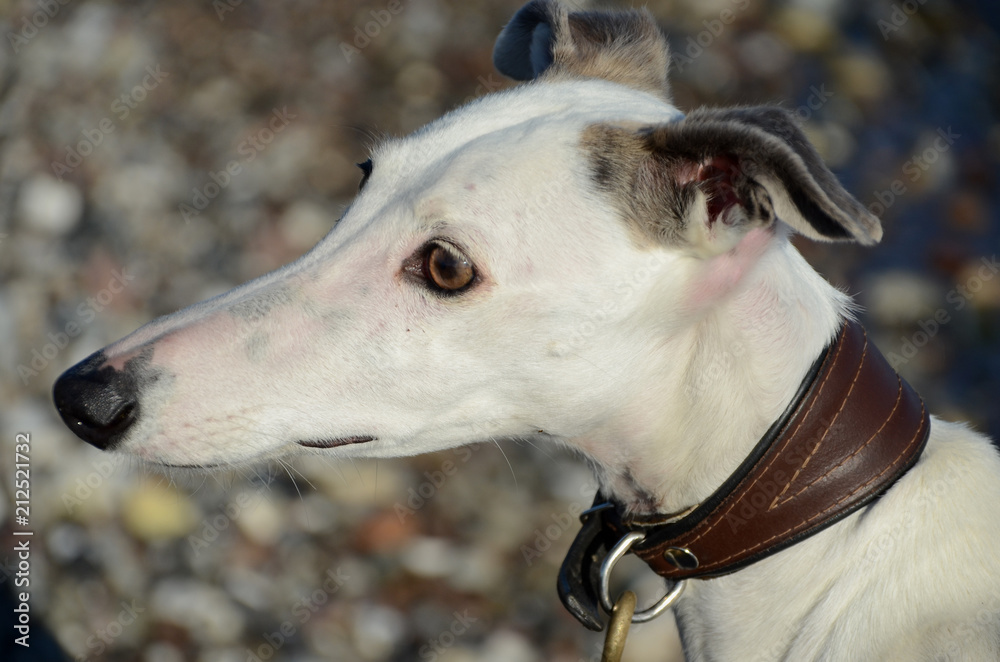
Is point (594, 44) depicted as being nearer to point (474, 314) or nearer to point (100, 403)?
point (474, 314)

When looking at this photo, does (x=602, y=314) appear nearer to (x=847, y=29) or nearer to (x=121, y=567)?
(x=121, y=567)

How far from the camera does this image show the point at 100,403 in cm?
199

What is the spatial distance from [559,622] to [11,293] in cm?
341

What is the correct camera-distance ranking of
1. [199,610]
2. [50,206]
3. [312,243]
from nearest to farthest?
[199,610], [312,243], [50,206]

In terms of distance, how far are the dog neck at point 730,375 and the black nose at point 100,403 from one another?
48.1 inches

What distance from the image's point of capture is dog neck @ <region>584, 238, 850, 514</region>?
6.89 feet

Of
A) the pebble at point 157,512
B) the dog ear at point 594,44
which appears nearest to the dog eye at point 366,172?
the dog ear at point 594,44

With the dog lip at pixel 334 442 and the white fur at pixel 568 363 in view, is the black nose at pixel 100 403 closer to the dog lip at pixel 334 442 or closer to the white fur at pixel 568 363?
the white fur at pixel 568 363

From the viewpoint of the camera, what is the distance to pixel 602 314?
6.77 feet

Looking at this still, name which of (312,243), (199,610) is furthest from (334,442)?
(312,243)

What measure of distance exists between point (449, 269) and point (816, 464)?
984 millimetres

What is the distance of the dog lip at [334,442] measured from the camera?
214 centimetres

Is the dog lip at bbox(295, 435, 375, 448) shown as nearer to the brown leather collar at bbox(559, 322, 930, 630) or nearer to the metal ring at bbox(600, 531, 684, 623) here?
the metal ring at bbox(600, 531, 684, 623)

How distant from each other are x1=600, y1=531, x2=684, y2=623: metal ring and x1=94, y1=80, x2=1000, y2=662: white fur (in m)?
0.18
